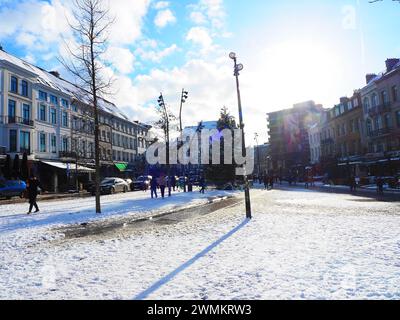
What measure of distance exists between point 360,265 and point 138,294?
3.50 m

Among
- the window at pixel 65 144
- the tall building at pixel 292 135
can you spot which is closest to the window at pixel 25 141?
the window at pixel 65 144

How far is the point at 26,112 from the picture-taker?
34.3m

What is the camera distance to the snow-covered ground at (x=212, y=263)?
4043 mm

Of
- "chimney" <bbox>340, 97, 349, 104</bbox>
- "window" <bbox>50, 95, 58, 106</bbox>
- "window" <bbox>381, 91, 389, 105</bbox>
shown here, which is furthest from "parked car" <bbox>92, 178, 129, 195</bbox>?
"chimney" <bbox>340, 97, 349, 104</bbox>

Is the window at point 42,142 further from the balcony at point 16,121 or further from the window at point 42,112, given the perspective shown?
the balcony at point 16,121

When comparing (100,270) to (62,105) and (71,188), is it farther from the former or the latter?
(62,105)

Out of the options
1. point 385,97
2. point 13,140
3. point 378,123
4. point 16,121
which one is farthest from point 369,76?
point 13,140

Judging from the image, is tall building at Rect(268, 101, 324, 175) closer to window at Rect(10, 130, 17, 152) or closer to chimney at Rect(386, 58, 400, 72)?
chimney at Rect(386, 58, 400, 72)

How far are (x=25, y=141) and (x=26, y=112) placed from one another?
3358 mm

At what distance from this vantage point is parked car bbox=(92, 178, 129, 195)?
92.2 ft

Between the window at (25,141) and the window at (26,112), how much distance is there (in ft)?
4.97

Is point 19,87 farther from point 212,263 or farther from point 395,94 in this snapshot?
point 395,94

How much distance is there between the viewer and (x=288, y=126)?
3649 inches
